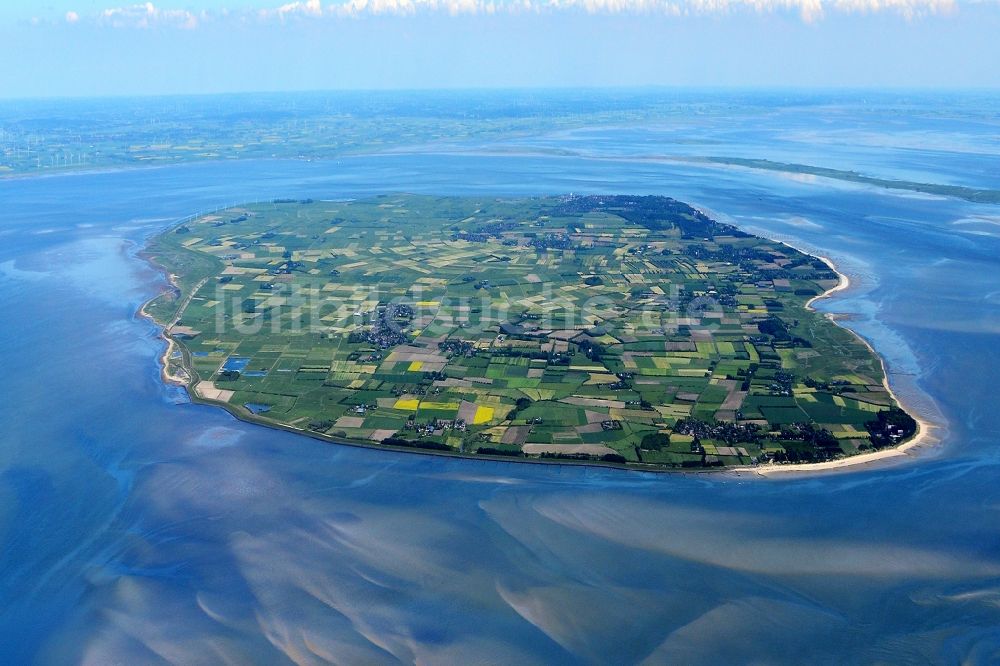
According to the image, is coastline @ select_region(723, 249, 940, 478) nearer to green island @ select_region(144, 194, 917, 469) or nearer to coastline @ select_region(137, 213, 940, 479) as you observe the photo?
coastline @ select_region(137, 213, 940, 479)

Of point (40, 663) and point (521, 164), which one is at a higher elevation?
point (521, 164)

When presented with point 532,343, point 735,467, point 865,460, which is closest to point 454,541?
point 735,467

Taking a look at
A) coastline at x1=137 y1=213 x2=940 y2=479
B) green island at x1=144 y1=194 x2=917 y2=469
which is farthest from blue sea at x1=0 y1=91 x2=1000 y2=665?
green island at x1=144 y1=194 x2=917 y2=469

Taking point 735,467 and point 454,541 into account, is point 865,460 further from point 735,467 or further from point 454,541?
point 454,541

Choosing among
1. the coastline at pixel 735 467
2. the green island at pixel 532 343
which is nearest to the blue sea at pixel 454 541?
the coastline at pixel 735 467

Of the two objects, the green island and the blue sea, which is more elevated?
the green island

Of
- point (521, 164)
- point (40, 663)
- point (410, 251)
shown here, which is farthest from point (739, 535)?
point (521, 164)

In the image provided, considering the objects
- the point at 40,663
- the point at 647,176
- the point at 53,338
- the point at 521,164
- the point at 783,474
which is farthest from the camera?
the point at 521,164

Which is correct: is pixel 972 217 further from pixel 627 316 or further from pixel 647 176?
pixel 627 316

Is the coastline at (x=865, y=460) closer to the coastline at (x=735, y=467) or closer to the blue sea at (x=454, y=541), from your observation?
the coastline at (x=735, y=467)
